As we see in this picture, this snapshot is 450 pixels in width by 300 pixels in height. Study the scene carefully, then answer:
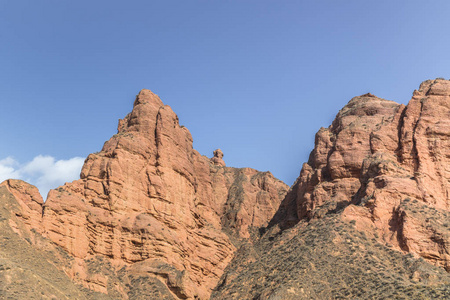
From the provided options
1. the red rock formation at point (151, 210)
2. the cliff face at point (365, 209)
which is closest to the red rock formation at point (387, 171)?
the cliff face at point (365, 209)

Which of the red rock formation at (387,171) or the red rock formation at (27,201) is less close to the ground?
the red rock formation at (387,171)

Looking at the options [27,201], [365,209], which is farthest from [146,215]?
[365,209]

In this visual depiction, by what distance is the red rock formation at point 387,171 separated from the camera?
74831 millimetres

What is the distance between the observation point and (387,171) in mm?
81500

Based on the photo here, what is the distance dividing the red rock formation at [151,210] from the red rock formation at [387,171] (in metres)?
13.0

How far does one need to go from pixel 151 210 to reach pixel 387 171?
1288 inches

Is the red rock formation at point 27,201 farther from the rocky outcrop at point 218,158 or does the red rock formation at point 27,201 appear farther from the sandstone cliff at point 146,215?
the rocky outcrop at point 218,158

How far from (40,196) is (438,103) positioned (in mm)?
57504

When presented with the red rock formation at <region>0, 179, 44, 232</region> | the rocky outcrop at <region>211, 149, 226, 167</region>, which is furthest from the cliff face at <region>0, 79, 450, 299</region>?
the rocky outcrop at <region>211, 149, 226, 167</region>

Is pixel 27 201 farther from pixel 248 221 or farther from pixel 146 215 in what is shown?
pixel 248 221

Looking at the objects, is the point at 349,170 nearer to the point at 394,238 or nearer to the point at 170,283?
the point at 394,238

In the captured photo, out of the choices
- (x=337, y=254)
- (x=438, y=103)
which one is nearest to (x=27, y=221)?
(x=337, y=254)

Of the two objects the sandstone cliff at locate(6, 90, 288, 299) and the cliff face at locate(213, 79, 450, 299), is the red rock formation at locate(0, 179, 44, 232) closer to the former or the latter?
the sandstone cliff at locate(6, 90, 288, 299)

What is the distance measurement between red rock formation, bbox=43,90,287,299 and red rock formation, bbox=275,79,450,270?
13048 mm
